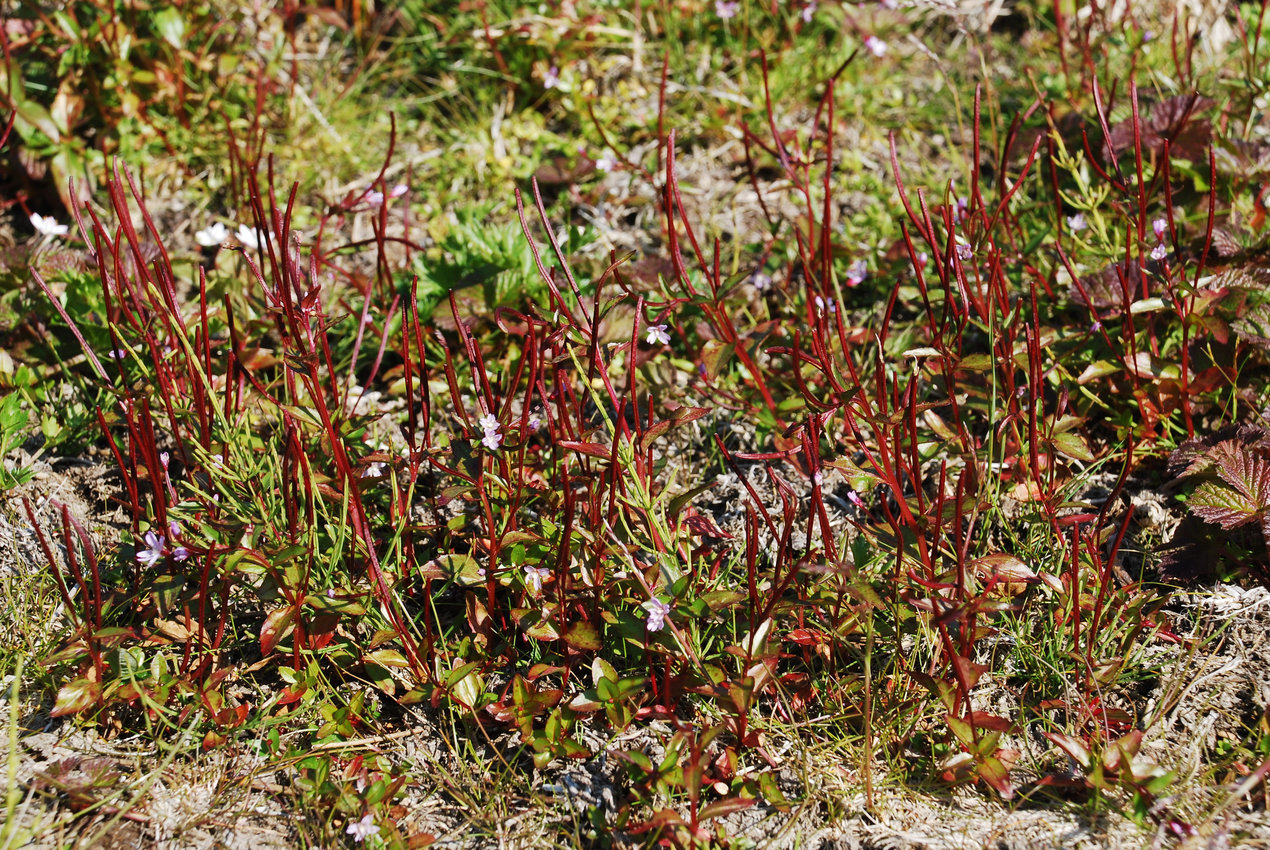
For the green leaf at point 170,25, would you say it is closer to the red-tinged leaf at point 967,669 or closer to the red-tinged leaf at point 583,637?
the red-tinged leaf at point 583,637

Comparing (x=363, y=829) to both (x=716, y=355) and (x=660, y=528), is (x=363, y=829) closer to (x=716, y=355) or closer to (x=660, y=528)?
(x=660, y=528)

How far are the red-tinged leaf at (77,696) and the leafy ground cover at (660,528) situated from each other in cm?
1

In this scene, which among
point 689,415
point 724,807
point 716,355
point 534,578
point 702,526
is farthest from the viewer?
point 716,355

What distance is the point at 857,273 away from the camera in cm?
269

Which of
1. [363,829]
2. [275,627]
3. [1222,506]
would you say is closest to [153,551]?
[275,627]

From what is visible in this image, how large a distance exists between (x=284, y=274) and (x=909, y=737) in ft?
4.71

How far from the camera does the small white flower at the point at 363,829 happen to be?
5.32 feet

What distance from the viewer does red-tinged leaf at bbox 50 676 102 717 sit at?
5.69 ft

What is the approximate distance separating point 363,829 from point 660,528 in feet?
2.40

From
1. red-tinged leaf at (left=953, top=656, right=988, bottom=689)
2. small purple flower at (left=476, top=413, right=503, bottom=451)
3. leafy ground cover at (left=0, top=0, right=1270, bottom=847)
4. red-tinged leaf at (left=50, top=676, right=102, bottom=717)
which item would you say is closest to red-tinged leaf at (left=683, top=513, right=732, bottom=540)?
leafy ground cover at (left=0, top=0, right=1270, bottom=847)

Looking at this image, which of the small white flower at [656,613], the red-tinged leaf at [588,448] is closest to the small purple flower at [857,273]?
the red-tinged leaf at [588,448]

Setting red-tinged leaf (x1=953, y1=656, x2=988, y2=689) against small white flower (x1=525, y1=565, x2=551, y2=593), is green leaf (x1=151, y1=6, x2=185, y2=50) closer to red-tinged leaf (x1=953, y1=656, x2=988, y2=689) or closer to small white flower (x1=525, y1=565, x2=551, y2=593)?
small white flower (x1=525, y1=565, x2=551, y2=593)

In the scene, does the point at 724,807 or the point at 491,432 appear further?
the point at 491,432

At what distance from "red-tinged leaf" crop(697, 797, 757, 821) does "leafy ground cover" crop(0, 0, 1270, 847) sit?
0.4 inches
